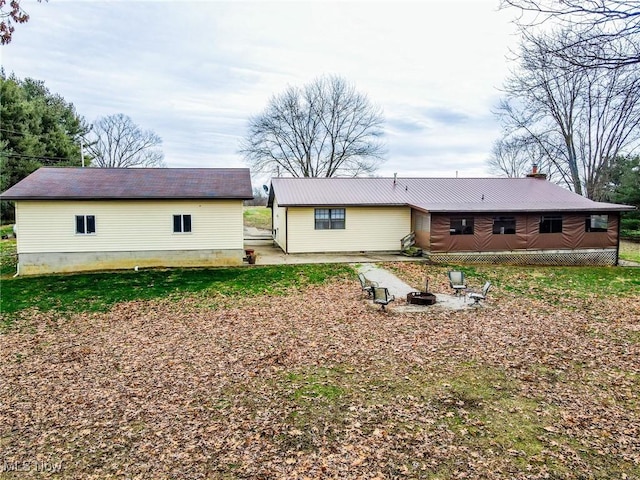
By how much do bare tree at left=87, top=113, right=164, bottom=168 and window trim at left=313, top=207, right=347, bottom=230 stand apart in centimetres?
3463

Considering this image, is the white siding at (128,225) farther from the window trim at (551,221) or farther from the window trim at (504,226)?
the window trim at (551,221)

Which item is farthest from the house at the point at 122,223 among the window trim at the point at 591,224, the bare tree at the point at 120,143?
the bare tree at the point at 120,143

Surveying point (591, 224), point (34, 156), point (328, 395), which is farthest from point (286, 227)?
point (34, 156)

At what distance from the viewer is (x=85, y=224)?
17094 millimetres

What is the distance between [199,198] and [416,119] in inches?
891

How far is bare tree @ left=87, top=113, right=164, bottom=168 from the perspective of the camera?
4547 cm

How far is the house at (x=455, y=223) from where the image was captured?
63.5ft

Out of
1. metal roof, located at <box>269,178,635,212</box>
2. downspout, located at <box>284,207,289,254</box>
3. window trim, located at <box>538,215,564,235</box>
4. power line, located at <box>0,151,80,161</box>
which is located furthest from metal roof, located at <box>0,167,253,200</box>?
power line, located at <box>0,151,80,161</box>

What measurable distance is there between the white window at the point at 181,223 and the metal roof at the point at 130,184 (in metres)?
1.01

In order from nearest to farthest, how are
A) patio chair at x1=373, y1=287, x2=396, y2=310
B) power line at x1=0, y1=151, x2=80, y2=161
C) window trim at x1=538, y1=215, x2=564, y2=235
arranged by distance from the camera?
patio chair at x1=373, y1=287, x2=396, y2=310 → window trim at x1=538, y1=215, x2=564, y2=235 → power line at x1=0, y1=151, x2=80, y2=161

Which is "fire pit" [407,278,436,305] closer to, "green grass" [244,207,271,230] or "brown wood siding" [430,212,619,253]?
"brown wood siding" [430,212,619,253]

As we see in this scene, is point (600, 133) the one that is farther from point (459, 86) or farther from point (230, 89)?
point (230, 89)

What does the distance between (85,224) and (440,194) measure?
18.4 m

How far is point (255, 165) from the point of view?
1555 inches
